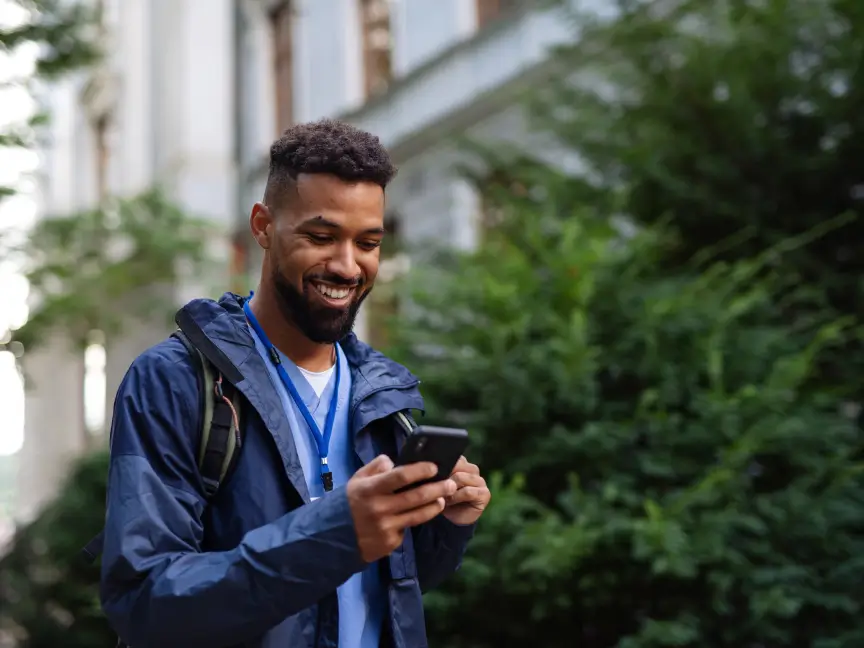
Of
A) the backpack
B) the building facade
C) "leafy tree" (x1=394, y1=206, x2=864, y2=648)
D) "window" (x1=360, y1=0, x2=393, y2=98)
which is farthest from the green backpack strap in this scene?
"window" (x1=360, y1=0, x2=393, y2=98)

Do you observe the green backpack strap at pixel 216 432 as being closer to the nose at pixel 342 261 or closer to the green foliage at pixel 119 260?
the nose at pixel 342 261

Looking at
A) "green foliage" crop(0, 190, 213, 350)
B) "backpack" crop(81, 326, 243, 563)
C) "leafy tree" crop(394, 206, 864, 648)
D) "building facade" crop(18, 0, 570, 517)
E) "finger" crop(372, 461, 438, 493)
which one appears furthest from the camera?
"green foliage" crop(0, 190, 213, 350)

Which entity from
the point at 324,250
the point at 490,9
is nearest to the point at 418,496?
the point at 324,250

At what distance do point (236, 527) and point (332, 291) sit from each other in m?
0.46

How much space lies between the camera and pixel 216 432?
2.03 metres

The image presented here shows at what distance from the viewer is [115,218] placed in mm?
16844

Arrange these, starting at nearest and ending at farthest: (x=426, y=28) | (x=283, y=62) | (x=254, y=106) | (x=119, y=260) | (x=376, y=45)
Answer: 1. (x=426, y=28)
2. (x=376, y=45)
3. (x=119, y=260)
4. (x=283, y=62)
5. (x=254, y=106)

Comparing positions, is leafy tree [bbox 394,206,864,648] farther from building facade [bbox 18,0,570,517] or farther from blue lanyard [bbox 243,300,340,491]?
blue lanyard [bbox 243,300,340,491]

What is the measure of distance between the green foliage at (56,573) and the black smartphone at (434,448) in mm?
7552

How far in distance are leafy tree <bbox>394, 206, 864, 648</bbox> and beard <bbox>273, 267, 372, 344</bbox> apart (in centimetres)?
306

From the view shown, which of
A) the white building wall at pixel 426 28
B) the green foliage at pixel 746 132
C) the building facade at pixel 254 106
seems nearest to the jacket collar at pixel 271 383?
the green foliage at pixel 746 132

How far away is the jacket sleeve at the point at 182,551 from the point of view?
180cm

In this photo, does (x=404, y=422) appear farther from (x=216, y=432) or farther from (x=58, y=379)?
(x=58, y=379)

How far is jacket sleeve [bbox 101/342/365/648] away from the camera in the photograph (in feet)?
5.91
